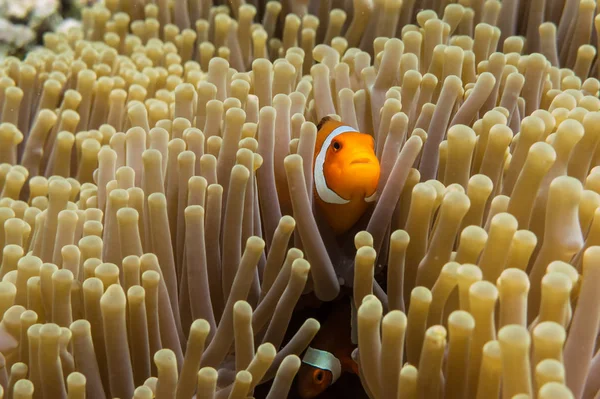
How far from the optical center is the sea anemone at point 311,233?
746 millimetres

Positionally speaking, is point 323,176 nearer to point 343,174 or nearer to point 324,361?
point 343,174

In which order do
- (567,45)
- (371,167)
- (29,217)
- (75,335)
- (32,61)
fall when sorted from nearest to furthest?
(75,335), (371,167), (29,217), (567,45), (32,61)

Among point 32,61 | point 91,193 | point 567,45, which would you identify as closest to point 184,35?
point 32,61

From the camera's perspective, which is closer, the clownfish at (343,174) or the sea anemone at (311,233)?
the sea anemone at (311,233)

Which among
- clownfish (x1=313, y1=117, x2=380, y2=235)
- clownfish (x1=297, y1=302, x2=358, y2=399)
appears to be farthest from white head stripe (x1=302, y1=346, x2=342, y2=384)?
clownfish (x1=313, y1=117, x2=380, y2=235)

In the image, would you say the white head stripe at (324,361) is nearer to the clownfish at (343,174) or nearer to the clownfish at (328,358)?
the clownfish at (328,358)

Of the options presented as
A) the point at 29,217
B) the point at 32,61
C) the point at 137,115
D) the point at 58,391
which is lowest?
the point at 58,391

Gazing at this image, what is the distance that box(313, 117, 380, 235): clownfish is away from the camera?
99 cm

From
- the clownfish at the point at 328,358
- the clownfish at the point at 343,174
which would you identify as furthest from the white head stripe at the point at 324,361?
the clownfish at the point at 343,174

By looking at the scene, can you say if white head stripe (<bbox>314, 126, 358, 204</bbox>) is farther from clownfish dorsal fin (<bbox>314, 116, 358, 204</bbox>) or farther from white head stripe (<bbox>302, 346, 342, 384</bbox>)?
white head stripe (<bbox>302, 346, 342, 384</bbox>)

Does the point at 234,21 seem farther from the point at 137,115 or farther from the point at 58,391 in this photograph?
the point at 58,391

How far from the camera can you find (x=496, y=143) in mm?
947

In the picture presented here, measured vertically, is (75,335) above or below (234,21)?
below

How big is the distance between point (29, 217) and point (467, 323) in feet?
3.08
